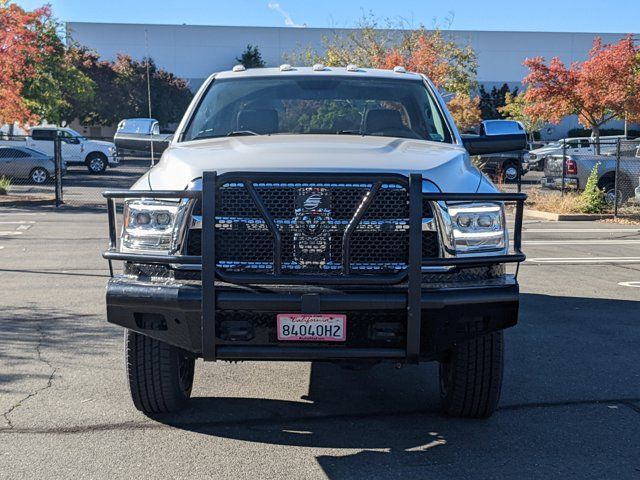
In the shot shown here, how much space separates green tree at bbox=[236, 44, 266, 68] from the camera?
55531mm

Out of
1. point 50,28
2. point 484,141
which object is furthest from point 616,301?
point 50,28

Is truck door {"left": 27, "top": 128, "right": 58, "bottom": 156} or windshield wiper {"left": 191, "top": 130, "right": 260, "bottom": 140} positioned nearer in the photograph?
windshield wiper {"left": 191, "top": 130, "right": 260, "bottom": 140}

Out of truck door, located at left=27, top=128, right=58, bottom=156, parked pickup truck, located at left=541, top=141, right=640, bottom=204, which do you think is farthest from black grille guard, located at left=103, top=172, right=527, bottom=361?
truck door, located at left=27, top=128, right=58, bottom=156

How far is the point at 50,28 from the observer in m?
29.6

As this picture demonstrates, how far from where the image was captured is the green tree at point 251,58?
55.5m

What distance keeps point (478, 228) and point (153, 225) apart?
1.66 metres

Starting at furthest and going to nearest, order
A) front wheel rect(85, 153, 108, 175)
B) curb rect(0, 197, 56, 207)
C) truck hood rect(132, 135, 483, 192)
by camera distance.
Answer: front wheel rect(85, 153, 108, 175)
curb rect(0, 197, 56, 207)
truck hood rect(132, 135, 483, 192)

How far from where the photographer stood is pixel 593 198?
1850 centimetres

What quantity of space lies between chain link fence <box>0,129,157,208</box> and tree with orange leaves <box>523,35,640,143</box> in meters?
12.9

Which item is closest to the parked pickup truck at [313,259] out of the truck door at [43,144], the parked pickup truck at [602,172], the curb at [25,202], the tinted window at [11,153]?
the parked pickup truck at [602,172]

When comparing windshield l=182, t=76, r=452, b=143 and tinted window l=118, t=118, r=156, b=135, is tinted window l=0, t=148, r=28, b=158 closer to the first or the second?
tinted window l=118, t=118, r=156, b=135

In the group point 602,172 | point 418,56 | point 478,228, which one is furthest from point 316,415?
point 418,56

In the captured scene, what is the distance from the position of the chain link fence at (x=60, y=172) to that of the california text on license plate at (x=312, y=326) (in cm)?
1680

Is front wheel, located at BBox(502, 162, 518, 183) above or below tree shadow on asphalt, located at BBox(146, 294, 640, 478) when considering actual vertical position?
above
